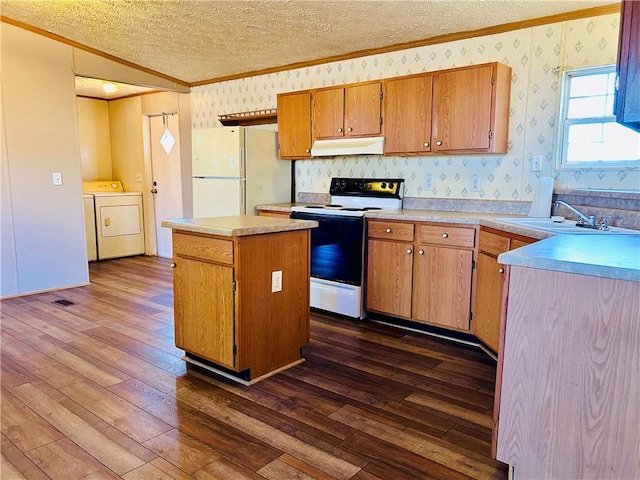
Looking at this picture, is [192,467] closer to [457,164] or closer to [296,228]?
[296,228]

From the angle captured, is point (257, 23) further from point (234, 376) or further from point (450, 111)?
point (234, 376)

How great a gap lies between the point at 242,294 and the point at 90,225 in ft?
14.7

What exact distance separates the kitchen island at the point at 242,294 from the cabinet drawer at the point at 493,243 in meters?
1.16

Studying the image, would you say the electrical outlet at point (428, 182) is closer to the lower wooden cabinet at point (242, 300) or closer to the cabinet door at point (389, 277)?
the cabinet door at point (389, 277)

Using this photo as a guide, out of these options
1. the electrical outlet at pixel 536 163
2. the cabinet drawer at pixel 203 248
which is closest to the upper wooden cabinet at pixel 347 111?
the electrical outlet at pixel 536 163

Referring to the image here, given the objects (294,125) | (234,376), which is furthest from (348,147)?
(234,376)

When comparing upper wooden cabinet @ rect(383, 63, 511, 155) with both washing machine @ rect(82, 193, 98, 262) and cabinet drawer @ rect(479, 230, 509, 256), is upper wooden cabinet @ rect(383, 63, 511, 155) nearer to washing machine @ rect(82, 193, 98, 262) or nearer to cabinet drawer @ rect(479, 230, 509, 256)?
cabinet drawer @ rect(479, 230, 509, 256)

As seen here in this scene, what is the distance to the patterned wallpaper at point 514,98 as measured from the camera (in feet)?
10.1

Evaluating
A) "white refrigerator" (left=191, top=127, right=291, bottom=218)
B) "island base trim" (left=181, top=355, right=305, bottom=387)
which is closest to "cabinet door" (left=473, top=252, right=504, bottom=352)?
"island base trim" (left=181, top=355, right=305, bottom=387)

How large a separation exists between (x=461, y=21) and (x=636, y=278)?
8.94 ft

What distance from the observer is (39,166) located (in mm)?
4410

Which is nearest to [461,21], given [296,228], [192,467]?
→ [296,228]

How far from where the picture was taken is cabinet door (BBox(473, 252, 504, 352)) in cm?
279

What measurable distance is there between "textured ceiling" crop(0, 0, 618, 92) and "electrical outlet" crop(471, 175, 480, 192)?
3.78 feet
